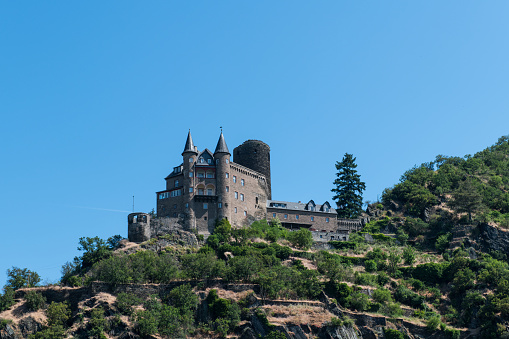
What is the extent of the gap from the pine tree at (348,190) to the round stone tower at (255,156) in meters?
12.9

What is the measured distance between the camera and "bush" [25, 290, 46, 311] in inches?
3174

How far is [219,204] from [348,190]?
28595 millimetres

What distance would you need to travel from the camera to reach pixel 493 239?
106 m

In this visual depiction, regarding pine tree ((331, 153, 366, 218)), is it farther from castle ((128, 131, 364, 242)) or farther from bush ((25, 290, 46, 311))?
bush ((25, 290, 46, 311))

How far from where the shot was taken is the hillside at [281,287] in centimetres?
7838

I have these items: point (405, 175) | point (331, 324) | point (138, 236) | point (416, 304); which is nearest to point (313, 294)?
point (331, 324)

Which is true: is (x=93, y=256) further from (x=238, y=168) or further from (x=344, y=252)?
(x=344, y=252)

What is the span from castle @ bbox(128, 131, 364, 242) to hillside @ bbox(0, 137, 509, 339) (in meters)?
2.41

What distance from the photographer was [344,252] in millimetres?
106125

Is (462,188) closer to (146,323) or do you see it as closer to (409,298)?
(409,298)

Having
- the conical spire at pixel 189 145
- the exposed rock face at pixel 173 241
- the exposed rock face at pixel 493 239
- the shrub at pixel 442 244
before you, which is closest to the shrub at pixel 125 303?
the exposed rock face at pixel 173 241

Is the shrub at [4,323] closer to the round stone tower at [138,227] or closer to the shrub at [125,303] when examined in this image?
the shrub at [125,303]

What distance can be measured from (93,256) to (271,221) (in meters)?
31.6

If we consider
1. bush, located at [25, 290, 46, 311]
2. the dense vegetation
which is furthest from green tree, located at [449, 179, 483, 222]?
bush, located at [25, 290, 46, 311]
